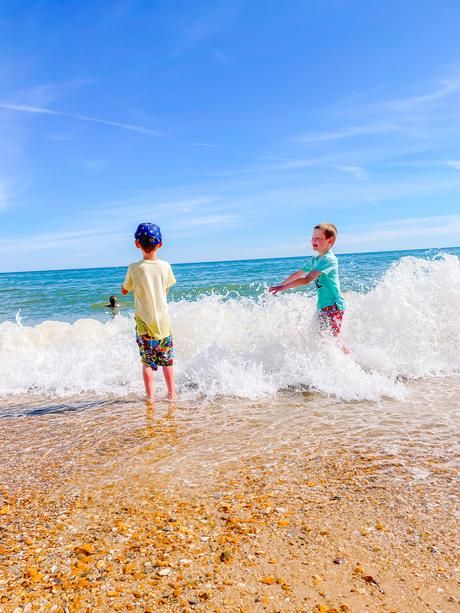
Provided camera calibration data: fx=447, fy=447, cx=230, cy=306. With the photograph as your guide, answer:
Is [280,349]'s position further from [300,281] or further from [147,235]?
[147,235]

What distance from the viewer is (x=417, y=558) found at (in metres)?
2.14

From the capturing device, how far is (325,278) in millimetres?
5609

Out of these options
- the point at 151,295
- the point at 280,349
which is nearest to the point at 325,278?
the point at 280,349

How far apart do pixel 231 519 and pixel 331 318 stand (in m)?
3.61

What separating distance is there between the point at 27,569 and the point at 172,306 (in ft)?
21.9

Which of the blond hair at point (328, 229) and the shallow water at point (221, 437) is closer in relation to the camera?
the shallow water at point (221, 437)

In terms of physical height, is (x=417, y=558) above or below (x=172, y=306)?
below

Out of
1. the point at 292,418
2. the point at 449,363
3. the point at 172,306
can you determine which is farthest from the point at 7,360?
the point at 449,363

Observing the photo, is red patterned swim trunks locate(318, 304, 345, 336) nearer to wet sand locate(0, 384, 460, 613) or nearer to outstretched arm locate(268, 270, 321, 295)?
outstretched arm locate(268, 270, 321, 295)

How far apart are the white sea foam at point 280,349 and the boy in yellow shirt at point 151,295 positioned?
0.69 meters

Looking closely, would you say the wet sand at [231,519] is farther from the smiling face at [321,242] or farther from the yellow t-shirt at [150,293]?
the smiling face at [321,242]

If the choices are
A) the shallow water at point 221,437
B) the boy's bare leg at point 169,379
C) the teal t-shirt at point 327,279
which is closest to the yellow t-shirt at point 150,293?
the boy's bare leg at point 169,379

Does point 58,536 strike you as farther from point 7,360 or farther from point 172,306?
point 172,306

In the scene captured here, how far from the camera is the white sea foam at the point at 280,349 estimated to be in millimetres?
5426
